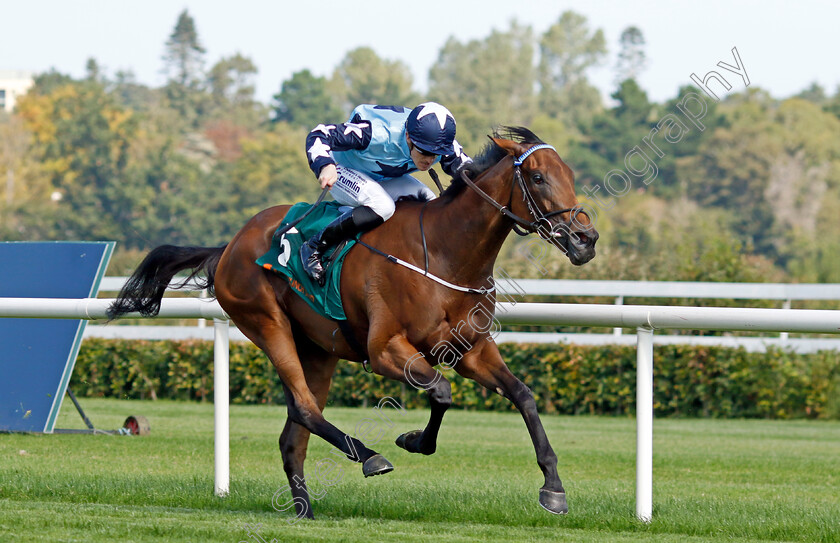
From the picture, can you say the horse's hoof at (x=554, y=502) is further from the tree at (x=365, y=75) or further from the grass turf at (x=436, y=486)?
the tree at (x=365, y=75)

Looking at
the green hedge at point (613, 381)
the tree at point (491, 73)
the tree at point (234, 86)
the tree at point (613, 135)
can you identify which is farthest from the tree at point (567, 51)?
the green hedge at point (613, 381)

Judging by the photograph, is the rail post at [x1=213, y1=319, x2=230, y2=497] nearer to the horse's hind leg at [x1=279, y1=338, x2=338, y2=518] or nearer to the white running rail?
the white running rail

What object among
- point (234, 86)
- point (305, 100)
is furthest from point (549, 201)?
point (234, 86)

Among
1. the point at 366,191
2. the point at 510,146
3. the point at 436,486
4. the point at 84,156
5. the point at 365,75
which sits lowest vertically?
the point at 436,486

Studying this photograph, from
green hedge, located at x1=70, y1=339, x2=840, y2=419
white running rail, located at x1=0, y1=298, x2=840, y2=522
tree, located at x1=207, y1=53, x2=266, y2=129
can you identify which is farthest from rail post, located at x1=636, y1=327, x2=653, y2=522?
tree, located at x1=207, y1=53, x2=266, y2=129

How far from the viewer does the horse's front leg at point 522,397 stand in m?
4.32

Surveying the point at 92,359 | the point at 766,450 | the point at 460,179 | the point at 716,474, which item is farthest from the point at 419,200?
the point at 92,359

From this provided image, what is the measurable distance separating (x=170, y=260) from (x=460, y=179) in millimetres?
1859

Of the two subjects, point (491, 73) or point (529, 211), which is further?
point (491, 73)

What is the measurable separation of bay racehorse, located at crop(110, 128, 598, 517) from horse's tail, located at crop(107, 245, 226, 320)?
0.77 m

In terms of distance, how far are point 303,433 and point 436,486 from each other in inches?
38.3

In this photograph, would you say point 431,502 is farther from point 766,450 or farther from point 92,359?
point 92,359

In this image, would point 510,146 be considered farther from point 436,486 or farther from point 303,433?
point 436,486

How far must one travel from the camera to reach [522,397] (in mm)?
4578
